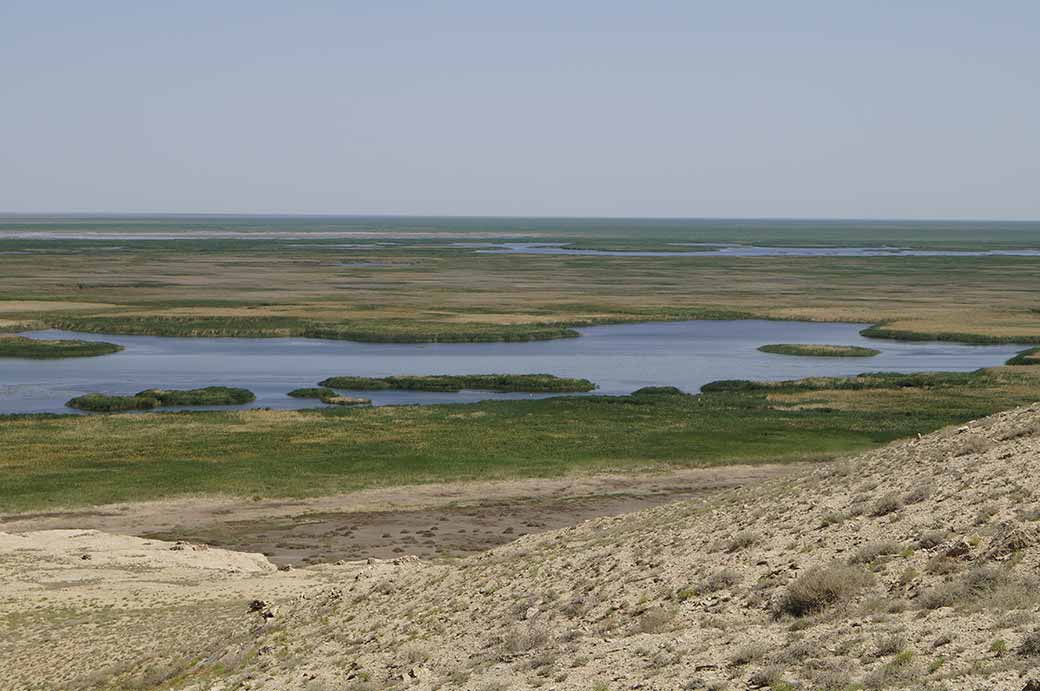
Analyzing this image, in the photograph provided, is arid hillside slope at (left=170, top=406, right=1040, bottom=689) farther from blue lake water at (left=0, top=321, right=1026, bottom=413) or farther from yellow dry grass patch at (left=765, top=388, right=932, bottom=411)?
blue lake water at (left=0, top=321, right=1026, bottom=413)

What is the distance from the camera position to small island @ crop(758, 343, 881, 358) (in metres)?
81.0

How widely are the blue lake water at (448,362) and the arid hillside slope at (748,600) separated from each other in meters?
39.8

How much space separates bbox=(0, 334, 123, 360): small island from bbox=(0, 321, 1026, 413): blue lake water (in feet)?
5.32

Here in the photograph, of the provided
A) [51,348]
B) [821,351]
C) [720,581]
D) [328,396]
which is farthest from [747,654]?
[51,348]

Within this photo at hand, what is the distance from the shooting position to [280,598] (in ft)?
83.9

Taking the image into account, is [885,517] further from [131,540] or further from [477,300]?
[477,300]

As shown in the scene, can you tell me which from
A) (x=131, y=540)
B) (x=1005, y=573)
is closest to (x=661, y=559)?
(x=1005, y=573)

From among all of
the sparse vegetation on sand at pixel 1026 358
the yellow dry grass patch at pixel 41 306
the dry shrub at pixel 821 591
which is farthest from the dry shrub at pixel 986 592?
the yellow dry grass patch at pixel 41 306

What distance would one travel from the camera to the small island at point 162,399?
59.3 metres

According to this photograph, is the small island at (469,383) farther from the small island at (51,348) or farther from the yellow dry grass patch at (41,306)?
the yellow dry grass patch at (41,306)

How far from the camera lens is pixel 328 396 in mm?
62375

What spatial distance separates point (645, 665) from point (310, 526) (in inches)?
877

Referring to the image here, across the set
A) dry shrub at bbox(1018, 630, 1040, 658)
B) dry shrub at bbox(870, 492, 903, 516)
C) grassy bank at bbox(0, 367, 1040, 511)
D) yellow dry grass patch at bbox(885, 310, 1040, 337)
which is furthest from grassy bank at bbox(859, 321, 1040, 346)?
dry shrub at bbox(1018, 630, 1040, 658)

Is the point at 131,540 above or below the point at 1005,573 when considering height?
below
